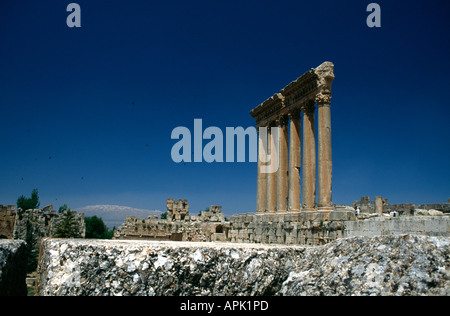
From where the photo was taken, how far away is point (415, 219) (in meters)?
9.98

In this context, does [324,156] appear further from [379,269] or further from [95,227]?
[95,227]

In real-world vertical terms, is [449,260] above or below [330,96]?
below

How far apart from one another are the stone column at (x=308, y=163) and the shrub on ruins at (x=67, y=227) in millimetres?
23022

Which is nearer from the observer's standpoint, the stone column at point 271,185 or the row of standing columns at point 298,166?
the row of standing columns at point 298,166

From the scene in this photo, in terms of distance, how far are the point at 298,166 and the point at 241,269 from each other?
15717 mm

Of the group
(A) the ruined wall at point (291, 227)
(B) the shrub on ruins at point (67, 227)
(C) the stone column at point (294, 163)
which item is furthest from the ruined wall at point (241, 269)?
(B) the shrub on ruins at point (67, 227)

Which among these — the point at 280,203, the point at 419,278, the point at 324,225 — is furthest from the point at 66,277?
the point at 280,203

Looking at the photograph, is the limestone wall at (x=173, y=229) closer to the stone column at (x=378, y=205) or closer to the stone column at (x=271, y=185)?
the stone column at (x=271, y=185)

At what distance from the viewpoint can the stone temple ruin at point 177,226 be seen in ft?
100

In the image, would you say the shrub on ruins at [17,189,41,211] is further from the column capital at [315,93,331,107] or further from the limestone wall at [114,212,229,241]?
the column capital at [315,93,331,107]

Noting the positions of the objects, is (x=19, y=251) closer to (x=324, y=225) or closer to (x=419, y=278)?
(x=419, y=278)

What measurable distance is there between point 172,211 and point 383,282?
3291 cm

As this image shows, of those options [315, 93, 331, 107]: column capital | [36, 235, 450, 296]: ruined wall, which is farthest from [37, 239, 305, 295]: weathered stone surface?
[315, 93, 331, 107]: column capital

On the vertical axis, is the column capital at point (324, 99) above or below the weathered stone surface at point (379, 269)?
above
